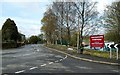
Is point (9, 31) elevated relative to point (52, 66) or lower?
elevated

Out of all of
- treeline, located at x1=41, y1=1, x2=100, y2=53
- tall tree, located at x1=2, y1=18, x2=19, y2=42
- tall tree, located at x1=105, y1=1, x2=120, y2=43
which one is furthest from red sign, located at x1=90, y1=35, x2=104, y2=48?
tall tree, located at x1=2, y1=18, x2=19, y2=42

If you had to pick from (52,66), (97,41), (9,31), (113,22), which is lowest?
(52,66)

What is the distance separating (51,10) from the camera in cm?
6159

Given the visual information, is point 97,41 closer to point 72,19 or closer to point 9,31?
point 72,19

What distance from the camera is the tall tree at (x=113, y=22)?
49419mm

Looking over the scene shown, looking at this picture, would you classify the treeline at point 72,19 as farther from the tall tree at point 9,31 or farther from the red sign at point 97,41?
the tall tree at point 9,31

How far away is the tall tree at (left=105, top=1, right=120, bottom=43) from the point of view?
49.4 m

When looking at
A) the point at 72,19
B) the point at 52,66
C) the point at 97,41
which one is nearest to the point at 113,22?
the point at 72,19

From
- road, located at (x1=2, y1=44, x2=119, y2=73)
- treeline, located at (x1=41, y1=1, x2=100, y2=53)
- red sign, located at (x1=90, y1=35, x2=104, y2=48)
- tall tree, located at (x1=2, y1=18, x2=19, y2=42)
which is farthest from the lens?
tall tree, located at (x1=2, y1=18, x2=19, y2=42)

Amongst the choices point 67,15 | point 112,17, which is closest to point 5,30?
point 67,15

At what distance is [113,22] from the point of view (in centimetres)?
5078

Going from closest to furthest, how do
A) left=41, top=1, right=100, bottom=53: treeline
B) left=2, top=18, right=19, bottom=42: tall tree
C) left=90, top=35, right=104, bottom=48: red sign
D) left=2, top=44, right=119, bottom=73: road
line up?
left=2, top=44, right=119, bottom=73: road, left=90, top=35, right=104, bottom=48: red sign, left=41, top=1, right=100, bottom=53: treeline, left=2, top=18, right=19, bottom=42: tall tree

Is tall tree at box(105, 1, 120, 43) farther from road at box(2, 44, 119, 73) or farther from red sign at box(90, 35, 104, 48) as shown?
road at box(2, 44, 119, 73)

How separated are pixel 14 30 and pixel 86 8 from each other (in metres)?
47.0
